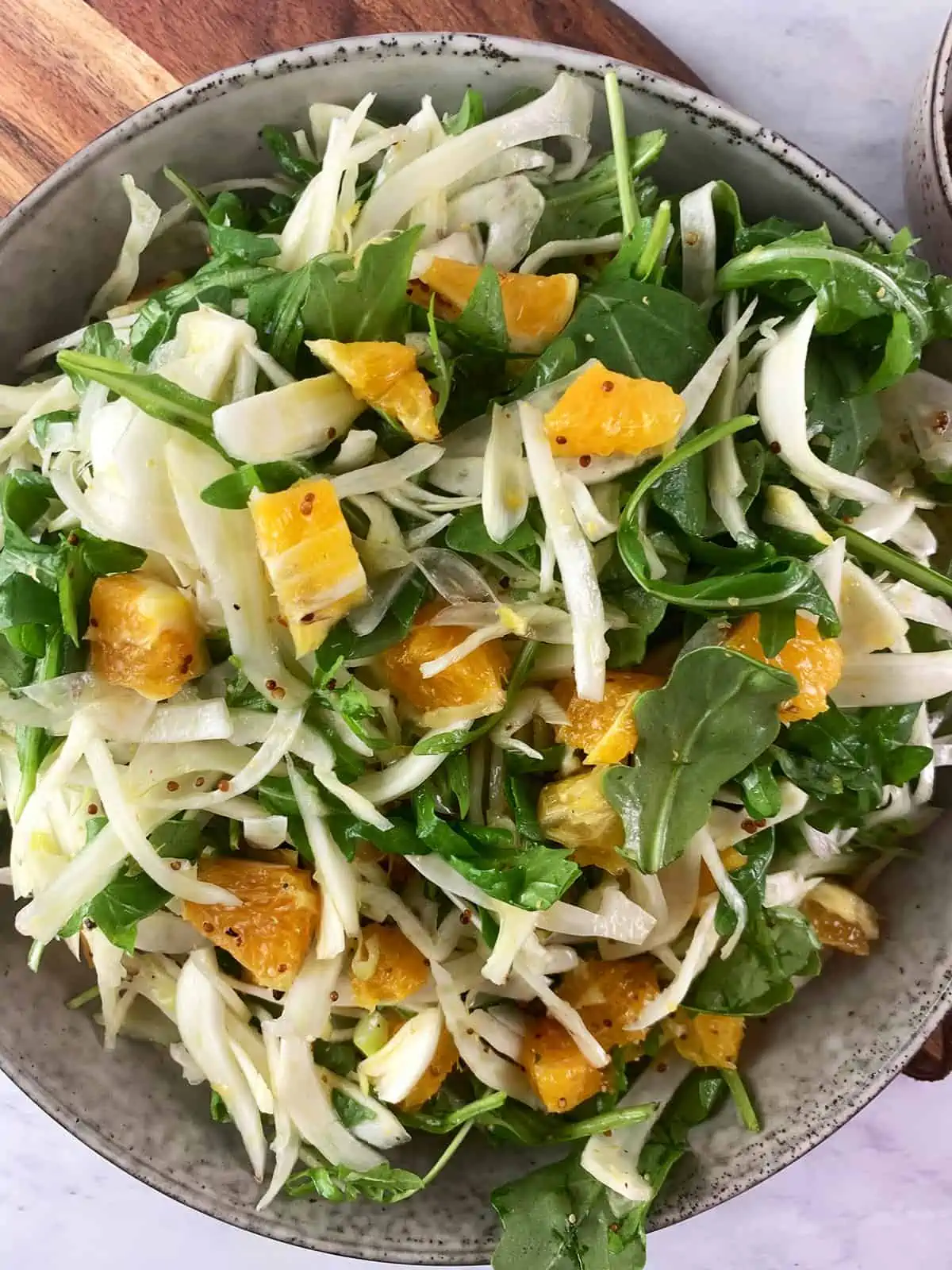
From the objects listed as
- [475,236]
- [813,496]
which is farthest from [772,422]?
[475,236]

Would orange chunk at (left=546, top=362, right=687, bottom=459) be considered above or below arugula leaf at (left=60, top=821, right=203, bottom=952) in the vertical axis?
above

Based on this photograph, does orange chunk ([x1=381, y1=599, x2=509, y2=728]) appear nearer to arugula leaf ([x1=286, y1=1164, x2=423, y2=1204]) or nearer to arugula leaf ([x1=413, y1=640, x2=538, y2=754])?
arugula leaf ([x1=413, y1=640, x2=538, y2=754])

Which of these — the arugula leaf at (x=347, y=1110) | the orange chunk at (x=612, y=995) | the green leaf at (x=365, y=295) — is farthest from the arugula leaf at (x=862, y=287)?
the arugula leaf at (x=347, y=1110)

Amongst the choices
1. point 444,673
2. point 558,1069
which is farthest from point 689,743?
point 558,1069

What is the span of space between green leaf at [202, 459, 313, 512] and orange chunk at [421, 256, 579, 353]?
0.30m

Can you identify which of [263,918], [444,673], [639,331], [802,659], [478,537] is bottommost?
[263,918]

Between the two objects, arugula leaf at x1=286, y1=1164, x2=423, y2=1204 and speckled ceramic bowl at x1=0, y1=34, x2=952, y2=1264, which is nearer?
speckled ceramic bowl at x1=0, y1=34, x2=952, y2=1264

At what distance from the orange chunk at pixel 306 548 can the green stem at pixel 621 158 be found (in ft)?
1.79

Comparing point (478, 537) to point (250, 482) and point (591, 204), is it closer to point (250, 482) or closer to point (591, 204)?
point (250, 482)

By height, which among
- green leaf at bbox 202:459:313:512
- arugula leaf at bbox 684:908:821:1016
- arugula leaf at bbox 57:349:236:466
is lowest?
arugula leaf at bbox 684:908:821:1016

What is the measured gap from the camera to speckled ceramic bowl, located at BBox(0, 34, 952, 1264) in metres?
1.46

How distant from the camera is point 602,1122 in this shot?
160 centimetres

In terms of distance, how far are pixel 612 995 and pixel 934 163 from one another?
138 cm

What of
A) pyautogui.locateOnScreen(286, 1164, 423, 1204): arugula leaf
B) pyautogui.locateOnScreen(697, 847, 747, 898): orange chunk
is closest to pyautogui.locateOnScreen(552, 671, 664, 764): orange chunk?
pyautogui.locateOnScreen(697, 847, 747, 898): orange chunk
